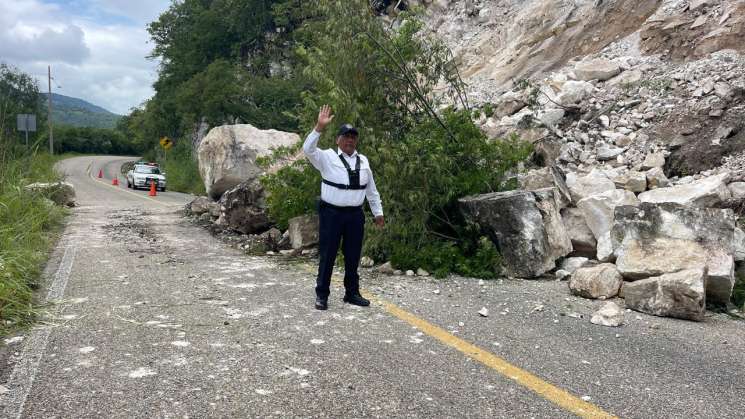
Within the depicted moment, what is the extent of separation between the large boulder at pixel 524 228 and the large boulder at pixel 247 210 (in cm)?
424

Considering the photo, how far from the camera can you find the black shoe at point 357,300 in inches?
203

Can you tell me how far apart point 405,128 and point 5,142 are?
18.9ft

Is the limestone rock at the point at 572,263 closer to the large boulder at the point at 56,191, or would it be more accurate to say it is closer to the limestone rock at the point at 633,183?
the limestone rock at the point at 633,183

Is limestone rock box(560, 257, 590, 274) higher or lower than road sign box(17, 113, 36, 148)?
lower

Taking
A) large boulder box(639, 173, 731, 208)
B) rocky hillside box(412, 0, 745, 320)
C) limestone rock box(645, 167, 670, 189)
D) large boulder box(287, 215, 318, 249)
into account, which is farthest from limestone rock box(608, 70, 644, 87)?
large boulder box(287, 215, 318, 249)

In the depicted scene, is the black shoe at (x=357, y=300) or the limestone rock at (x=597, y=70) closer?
the black shoe at (x=357, y=300)

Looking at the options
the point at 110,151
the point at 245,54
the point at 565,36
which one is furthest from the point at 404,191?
the point at 110,151

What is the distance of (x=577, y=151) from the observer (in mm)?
10617

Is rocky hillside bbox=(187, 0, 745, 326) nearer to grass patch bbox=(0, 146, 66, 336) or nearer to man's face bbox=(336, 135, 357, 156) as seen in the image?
man's face bbox=(336, 135, 357, 156)

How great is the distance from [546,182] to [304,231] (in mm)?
3512

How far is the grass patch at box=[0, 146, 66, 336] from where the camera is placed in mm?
4586

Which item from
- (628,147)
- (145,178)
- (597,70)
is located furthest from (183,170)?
(628,147)

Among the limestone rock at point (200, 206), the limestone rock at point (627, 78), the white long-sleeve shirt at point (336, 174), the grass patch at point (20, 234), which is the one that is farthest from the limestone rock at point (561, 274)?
the limestone rock at point (200, 206)

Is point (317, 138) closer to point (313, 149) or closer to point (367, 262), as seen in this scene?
point (313, 149)
